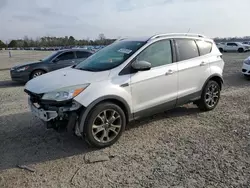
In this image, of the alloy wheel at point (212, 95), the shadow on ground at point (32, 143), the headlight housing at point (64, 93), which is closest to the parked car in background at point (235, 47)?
the alloy wheel at point (212, 95)

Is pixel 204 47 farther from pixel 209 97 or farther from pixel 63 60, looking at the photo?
pixel 63 60

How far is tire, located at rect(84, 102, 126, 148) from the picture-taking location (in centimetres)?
376

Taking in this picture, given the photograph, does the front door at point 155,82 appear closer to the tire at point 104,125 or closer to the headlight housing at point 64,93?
the tire at point 104,125

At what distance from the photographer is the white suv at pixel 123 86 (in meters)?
3.71

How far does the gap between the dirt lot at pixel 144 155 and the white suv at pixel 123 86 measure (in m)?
0.41

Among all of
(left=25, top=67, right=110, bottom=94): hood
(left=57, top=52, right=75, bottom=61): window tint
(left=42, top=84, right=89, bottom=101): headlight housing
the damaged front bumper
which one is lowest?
the damaged front bumper

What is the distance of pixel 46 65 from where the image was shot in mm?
10703

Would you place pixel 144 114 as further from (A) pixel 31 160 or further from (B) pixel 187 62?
(A) pixel 31 160

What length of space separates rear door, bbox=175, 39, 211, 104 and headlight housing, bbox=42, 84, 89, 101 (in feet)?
7.13

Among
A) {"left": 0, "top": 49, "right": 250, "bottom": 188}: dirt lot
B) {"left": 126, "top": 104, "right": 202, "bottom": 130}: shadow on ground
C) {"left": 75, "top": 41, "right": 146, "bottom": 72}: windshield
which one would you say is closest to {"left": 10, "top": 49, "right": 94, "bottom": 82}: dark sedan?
{"left": 0, "top": 49, "right": 250, "bottom": 188}: dirt lot

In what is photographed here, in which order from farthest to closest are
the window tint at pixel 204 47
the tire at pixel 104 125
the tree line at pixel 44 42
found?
the tree line at pixel 44 42 → the window tint at pixel 204 47 → the tire at pixel 104 125

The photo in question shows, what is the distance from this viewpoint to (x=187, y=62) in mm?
5020

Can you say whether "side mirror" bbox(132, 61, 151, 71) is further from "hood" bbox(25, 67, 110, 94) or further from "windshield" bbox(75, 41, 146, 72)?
"hood" bbox(25, 67, 110, 94)

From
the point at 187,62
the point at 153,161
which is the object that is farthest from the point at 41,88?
the point at 187,62
